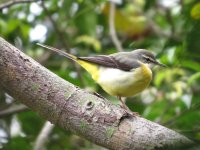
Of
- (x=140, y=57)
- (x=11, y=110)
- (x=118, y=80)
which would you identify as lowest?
(x=11, y=110)

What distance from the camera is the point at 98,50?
4.35 m

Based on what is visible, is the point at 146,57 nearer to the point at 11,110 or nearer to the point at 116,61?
the point at 116,61

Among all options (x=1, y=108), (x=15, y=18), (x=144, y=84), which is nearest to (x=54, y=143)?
(x=1, y=108)

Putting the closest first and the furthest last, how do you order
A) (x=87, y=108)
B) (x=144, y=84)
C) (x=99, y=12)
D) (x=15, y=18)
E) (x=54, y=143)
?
(x=87, y=108)
(x=144, y=84)
(x=54, y=143)
(x=15, y=18)
(x=99, y=12)

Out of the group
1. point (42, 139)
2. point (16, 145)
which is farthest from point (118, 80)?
point (16, 145)

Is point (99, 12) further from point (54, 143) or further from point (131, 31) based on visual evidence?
point (54, 143)

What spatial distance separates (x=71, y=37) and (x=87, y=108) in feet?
9.36

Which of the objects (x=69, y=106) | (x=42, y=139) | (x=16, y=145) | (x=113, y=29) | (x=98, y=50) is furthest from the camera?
(x=98, y=50)

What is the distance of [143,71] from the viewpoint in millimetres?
3252

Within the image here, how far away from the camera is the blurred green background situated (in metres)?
3.28

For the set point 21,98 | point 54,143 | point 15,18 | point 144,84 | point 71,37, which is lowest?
point 21,98

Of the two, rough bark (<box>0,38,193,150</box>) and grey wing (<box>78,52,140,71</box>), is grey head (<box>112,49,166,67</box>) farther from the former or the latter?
rough bark (<box>0,38,193,150</box>)

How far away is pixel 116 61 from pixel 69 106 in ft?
4.16

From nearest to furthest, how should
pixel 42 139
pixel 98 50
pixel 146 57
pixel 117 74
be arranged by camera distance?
pixel 42 139, pixel 117 74, pixel 146 57, pixel 98 50
